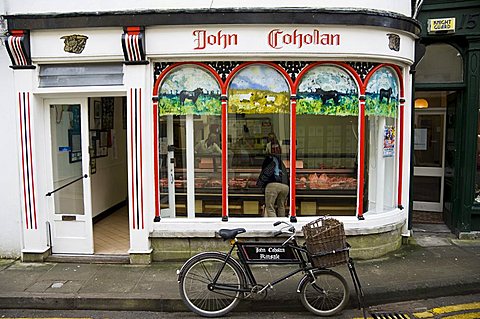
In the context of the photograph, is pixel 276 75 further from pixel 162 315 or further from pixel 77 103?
pixel 162 315

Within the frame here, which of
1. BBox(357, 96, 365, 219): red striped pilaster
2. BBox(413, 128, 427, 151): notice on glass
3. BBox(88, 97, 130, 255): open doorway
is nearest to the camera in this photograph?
BBox(357, 96, 365, 219): red striped pilaster

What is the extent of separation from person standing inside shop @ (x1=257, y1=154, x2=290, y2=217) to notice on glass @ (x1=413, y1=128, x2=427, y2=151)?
151 inches

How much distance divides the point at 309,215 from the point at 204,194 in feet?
5.48

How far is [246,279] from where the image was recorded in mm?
4750

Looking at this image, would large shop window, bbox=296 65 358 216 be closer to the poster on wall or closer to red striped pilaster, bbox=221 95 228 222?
the poster on wall

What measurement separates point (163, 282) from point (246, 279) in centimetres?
133

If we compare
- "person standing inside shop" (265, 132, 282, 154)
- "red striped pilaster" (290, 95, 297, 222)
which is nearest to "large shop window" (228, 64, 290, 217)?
"person standing inside shop" (265, 132, 282, 154)

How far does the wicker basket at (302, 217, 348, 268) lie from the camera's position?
4559 mm

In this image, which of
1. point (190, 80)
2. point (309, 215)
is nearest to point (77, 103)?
point (190, 80)

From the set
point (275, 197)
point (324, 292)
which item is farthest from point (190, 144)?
point (324, 292)

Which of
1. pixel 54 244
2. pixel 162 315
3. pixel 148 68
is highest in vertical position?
pixel 148 68

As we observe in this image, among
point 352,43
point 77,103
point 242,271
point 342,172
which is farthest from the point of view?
point 342,172

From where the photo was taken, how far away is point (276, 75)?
241 inches

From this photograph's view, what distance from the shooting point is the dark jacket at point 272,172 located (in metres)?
6.63
